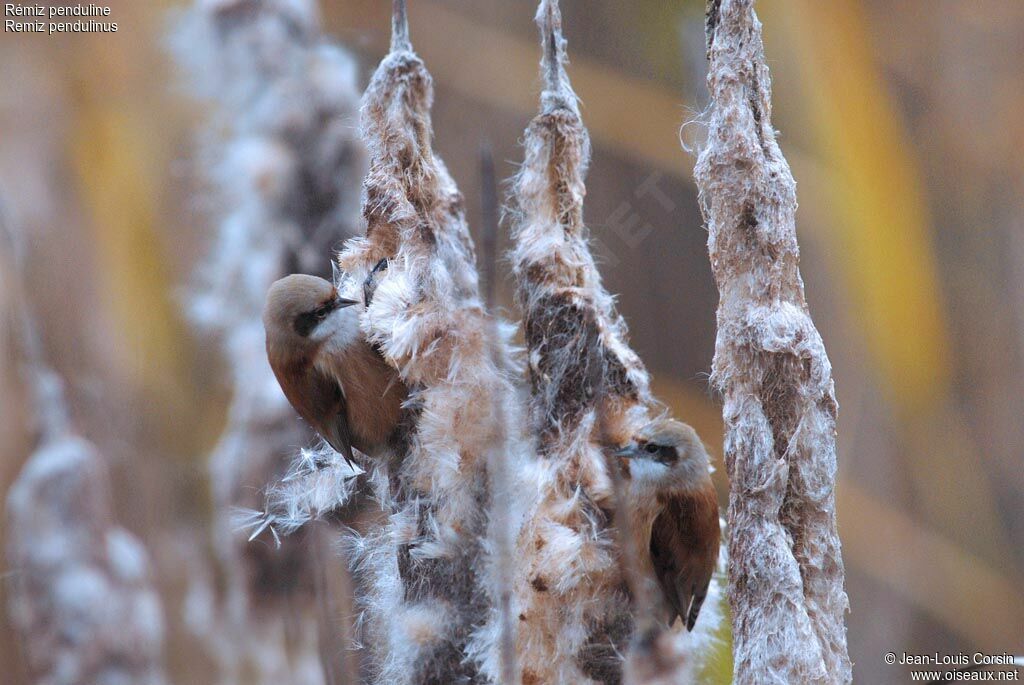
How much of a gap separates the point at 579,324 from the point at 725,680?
26 centimetres

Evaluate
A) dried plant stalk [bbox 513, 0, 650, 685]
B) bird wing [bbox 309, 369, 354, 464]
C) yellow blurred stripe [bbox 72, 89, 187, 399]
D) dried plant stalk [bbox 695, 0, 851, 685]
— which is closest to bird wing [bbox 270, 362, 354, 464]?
bird wing [bbox 309, 369, 354, 464]

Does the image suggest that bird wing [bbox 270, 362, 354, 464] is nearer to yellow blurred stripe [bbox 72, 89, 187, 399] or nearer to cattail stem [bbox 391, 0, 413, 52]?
cattail stem [bbox 391, 0, 413, 52]

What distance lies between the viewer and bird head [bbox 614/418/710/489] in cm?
45

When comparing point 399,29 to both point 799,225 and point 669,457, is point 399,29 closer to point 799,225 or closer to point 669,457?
point 669,457

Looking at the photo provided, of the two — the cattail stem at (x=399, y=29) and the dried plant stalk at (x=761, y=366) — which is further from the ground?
the cattail stem at (x=399, y=29)

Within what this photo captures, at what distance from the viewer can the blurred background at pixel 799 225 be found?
2.56ft

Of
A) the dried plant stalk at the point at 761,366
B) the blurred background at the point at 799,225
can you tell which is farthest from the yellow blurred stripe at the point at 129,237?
the dried plant stalk at the point at 761,366

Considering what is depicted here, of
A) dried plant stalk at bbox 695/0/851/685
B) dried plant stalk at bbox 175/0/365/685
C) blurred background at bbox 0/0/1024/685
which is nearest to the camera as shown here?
dried plant stalk at bbox 695/0/851/685

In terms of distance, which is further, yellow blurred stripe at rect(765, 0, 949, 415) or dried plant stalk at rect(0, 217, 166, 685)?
yellow blurred stripe at rect(765, 0, 949, 415)

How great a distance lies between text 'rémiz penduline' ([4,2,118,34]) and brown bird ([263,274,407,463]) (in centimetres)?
49

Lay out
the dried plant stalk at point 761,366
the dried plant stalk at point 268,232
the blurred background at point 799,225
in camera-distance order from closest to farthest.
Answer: the dried plant stalk at point 761,366, the dried plant stalk at point 268,232, the blurred background at point 799,225

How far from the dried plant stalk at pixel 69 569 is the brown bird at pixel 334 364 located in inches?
12.3

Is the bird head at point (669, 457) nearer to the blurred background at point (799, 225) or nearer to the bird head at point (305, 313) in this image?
the bird head at point (305, 313)

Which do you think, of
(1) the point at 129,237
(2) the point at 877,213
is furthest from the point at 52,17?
(2) the point at 877,213
